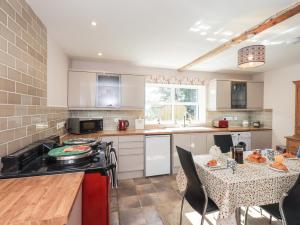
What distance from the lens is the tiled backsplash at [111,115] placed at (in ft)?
11.3

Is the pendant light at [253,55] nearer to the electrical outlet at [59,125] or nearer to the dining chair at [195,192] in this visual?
the dining chair at [195,192]

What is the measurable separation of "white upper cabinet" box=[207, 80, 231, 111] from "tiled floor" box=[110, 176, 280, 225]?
203 centimetres

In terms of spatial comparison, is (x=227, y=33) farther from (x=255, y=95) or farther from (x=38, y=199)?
(x=255, y=95)

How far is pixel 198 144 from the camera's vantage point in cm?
353

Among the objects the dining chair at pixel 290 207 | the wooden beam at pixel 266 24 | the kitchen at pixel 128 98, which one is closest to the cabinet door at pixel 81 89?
the kitchen at pixel 128 98

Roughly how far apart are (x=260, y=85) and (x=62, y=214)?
4.77 meters

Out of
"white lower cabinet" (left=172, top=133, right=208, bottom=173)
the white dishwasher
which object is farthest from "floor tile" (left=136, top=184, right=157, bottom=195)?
"white lower cabinet" (left=172, top=133, right=208, bottom=173)

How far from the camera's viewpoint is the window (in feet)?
13.2

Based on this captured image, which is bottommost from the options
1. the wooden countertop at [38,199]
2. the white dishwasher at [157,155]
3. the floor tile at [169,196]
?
the floor tile at [169,196]

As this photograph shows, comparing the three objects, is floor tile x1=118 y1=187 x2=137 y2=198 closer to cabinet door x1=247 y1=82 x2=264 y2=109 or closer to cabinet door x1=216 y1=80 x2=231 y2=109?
cabinet door x1=216 y1=80 x2=231 y2=109

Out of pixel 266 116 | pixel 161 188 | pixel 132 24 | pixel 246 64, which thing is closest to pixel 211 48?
pixel 246 64

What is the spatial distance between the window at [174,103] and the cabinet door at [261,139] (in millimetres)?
1157

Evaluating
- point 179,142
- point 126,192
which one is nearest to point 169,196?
point 126,192

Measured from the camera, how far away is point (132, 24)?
1930 mm
